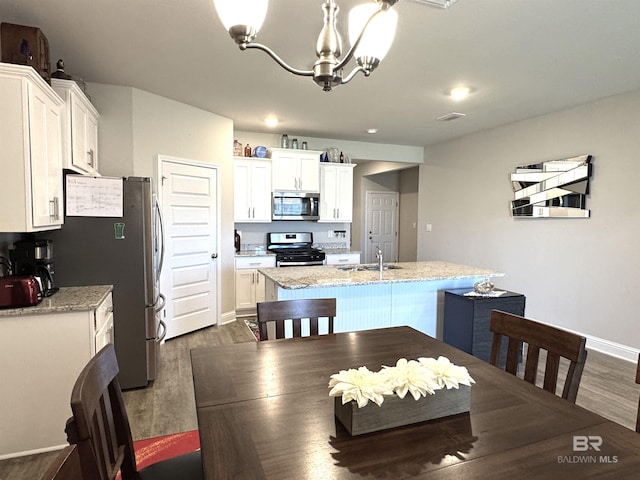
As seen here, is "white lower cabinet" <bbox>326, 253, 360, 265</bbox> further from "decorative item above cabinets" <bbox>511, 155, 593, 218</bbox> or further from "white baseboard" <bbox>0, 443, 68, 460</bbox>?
"white baseboard" <bbox>0, 443, 68, 460</bbox>

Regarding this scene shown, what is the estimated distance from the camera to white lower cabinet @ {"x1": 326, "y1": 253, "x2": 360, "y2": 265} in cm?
543

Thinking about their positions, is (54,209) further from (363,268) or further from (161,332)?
(363,268)

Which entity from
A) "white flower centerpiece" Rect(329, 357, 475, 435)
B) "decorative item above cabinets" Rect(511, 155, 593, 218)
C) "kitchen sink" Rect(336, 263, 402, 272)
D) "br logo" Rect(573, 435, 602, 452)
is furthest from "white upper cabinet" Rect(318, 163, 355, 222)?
"br logo" Rect(573, 435, 602, 452)

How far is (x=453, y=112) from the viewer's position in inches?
166

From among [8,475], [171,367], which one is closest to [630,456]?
[8,475]

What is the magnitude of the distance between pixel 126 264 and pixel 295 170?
3.04 metres

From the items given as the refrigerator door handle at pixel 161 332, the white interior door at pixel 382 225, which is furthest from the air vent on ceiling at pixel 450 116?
the refrigerator door handle at pixel 161 332

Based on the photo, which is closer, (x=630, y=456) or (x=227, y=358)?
(x=630, y=456)

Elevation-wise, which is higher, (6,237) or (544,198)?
(544,198)

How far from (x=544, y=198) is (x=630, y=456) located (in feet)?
12.8

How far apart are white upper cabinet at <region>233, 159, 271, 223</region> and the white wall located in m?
2.84

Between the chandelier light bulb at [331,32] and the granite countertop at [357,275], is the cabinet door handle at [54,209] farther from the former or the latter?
the chandelier light bulb at [331,32]

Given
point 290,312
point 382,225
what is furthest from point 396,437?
point 382,225

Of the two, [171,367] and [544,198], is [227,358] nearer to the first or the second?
[171,367]
